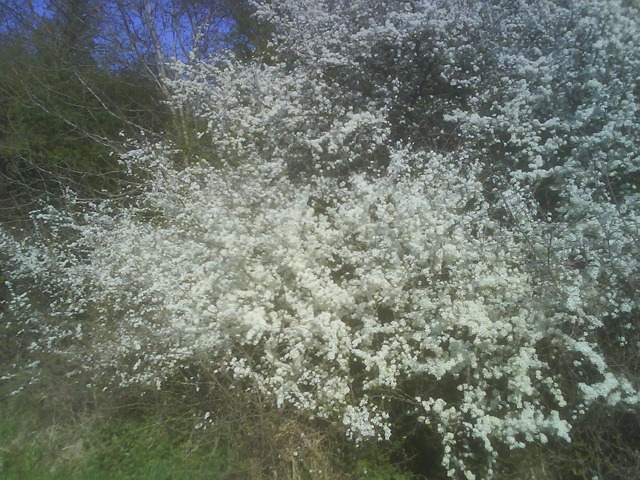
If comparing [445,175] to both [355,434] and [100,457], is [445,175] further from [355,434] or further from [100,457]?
[100,457]

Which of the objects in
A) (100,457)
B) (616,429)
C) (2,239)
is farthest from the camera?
(2,239)

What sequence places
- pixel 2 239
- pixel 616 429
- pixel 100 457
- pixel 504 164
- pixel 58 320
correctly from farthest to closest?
pixel 2 239 → pixel 58 320 → pixel 504 164 → pixel 100 457 → pixel 616 429

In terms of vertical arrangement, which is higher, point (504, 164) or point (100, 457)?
point (504, 164)

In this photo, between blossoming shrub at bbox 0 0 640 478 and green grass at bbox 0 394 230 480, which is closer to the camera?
blossoming shrub at bbox 0 0 640 478

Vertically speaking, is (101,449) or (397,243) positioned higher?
(397,243)

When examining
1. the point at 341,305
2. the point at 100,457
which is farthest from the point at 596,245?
the point at 100,457

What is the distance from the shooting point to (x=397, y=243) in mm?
4301

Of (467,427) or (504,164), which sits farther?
(504,164)

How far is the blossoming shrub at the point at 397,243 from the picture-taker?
3930 millimetres

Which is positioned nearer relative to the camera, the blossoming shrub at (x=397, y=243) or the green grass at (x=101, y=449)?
the blossoming shrub at (x=397, y=243)

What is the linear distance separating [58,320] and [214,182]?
7.27ft

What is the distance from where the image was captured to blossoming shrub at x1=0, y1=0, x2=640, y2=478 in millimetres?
3930

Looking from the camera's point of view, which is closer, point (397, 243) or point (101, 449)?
point (397, 243)

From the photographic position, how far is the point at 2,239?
20.9 ft
